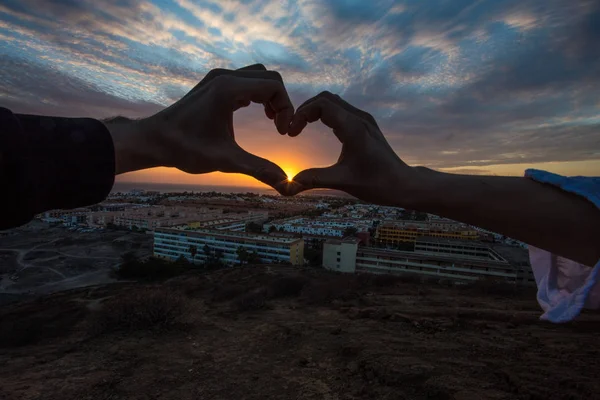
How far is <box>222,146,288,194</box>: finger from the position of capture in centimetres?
184

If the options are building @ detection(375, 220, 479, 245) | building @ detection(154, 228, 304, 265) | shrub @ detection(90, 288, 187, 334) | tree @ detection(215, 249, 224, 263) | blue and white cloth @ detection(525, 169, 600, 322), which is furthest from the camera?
building @ detection(375, 220, 479, 245)

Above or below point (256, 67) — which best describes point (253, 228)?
below

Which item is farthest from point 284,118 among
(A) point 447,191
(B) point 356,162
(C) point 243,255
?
(C) point 243,255

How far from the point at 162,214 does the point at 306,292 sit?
5173cm

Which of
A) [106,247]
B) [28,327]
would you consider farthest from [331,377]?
[106,247]

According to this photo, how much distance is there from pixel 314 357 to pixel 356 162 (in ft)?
16.6

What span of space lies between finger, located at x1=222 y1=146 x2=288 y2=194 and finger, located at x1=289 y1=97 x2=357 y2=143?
0.37 meters

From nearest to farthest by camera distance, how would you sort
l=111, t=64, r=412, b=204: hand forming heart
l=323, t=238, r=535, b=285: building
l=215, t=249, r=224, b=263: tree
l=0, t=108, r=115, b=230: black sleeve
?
l=0, t=108, r=115, b=230: black sleeve < l=111, t=64, r=412, b=204: hand forming heart < l=323, t=238, r=535, b=285: building < l=215, t=249, r=224, b=263: tree

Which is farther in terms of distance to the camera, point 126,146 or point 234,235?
point 234,235

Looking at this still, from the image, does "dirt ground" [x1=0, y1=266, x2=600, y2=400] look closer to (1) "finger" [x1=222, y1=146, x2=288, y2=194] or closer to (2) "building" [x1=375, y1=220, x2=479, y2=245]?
(1) "finger" [x1=222, y1=146, x2=288, y2=194]

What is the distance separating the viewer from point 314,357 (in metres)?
5.75

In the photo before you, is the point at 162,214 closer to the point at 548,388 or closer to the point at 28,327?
the point at 28,327

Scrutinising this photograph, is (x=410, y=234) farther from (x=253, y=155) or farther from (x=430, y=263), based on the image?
(x=253, y=155)

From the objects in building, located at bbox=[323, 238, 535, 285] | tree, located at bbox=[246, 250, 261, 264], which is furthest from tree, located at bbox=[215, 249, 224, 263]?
building, located at bbox=[323, 238, 535, 285]
